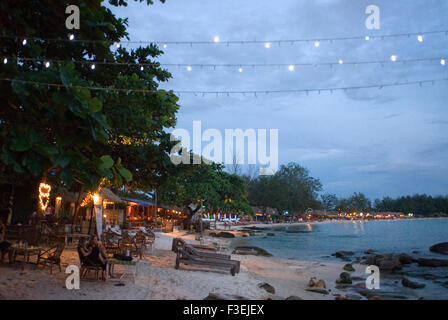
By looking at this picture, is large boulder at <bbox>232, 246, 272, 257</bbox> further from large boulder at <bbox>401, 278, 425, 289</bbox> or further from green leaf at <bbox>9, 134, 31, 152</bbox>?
green leaf at <bbox>9, 134, 31, 152</bbox>

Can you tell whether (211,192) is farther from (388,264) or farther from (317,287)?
(317,287)

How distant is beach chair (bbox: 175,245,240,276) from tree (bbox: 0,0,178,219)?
2.71m

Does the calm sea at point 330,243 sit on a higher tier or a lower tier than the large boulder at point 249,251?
lower

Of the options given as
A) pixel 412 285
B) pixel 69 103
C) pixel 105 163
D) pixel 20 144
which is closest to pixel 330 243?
pixel 412 285

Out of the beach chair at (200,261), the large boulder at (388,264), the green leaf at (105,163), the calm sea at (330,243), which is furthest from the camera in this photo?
the calm sea at (330,243)

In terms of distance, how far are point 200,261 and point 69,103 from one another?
7478 millimetres

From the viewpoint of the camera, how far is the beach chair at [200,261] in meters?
10.3

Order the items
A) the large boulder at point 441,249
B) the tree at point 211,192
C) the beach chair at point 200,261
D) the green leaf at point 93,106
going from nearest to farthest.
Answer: the green leaf at point 93,106 → the beach chair at point 200,261 → the large boulder at point 441,249 → the tree at point 211,192

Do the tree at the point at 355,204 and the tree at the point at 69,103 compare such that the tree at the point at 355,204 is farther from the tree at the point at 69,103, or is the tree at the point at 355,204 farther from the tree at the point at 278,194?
the tree at the point at 69,103

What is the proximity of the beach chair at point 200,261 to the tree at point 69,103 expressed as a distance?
2.71 metres

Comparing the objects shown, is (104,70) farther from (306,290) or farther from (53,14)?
(306,290)

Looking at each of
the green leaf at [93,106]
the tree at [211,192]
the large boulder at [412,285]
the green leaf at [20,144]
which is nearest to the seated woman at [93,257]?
the green leaf at [20,144]

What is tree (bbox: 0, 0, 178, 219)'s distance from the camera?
3.74 metres
